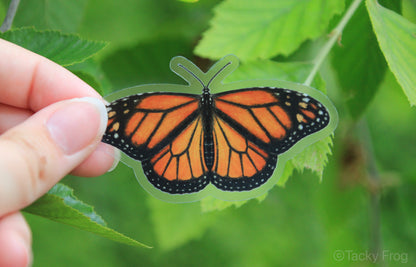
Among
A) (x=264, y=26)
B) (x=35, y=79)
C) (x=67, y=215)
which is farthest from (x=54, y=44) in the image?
(x=264, y=26)

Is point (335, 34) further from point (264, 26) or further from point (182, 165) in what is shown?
point (182, 165)

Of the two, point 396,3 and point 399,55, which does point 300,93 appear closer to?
point 399,55

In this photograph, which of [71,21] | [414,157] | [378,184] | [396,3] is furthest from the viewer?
[414,157]

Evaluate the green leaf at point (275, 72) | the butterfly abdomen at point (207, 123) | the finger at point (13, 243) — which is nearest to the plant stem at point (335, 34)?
Result: the green leaf at point (275, 72)

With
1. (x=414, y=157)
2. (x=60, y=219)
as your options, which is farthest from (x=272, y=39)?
(x=414, y=157)

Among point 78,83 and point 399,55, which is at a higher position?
point 399,55

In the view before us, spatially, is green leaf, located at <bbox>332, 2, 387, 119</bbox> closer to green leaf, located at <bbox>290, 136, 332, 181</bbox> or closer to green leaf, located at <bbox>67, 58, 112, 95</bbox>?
green leaf, located at <bbox>290, 136, 332, 181</bbox>

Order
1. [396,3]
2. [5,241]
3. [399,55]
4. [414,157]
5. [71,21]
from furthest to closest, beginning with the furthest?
1. [414,157]
2. [71,21]
3. [396,3]
4. [399,55]
5. [5,241]

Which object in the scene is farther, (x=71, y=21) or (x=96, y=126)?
(x=71, y=21)
